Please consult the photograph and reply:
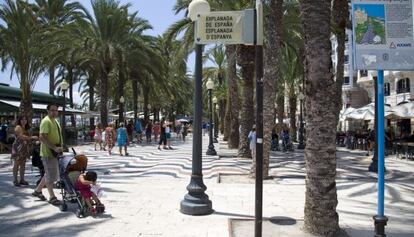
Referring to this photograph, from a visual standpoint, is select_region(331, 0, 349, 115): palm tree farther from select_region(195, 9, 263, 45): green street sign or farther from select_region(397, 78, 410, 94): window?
select_region(397, 78, 410, 94): window

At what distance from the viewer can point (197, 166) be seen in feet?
28.3

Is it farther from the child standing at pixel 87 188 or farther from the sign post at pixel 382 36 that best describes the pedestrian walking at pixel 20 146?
the sign post at pixel 382 36

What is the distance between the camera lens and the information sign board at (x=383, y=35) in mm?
5508

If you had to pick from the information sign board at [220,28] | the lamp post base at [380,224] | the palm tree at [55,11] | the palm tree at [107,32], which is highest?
the palm tree at [55,11]

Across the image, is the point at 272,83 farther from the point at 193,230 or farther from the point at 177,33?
the point at 177,33

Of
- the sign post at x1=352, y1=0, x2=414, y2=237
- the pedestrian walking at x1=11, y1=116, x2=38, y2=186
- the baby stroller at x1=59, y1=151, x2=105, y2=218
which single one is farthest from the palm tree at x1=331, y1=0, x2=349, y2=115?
the sign post at x1=352, y1=0, x2=414, y2=237

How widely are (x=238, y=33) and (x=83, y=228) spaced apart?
3671 mm

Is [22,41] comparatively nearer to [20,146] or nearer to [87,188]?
[20,146]

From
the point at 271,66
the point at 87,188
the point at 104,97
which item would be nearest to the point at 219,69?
the point at 104,97

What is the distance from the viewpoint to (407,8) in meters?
5.65

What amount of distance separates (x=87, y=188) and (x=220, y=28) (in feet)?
10.9

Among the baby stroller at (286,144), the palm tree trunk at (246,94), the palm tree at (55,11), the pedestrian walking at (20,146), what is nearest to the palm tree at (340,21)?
the palm tree trunk at (246,94)

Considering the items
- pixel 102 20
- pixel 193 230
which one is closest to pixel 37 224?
pixel 193 230

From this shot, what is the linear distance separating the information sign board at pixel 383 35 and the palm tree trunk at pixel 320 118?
1.09 metres
